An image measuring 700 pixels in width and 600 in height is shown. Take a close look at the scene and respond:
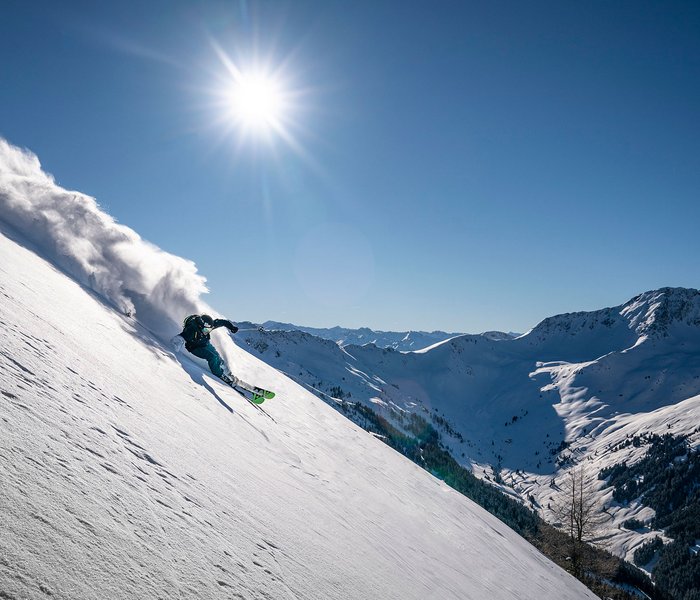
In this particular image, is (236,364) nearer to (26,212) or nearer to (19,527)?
(26,212)

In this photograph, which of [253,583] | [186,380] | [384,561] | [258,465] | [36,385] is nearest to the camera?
[253,583]

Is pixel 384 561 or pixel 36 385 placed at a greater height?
pixel 36 385

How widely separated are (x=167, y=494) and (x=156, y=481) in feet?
0.62

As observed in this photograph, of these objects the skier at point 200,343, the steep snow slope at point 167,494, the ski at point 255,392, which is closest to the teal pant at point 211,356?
the skier at point 200,343

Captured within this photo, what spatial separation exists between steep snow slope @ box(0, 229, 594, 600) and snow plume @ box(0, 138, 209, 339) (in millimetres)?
2194

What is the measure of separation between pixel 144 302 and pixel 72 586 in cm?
1296

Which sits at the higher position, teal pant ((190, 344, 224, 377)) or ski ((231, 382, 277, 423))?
teal pant ((190, 344, 224, 377))

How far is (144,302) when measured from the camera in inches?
537

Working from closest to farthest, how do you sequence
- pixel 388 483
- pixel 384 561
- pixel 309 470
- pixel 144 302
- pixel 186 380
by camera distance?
1. pixel 384 561
2. pixel 309 470
3. pixel 186 380
4. pixel 388 483
5. pixel 144 302

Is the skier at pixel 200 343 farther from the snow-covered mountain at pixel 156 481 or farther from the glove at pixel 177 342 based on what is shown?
the snow-covered mountain at pixel 156 481

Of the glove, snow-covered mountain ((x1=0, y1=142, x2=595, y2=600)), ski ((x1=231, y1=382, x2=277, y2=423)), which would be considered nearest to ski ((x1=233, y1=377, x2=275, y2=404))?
ski ((x1=231, y1=382, x2=277, y2=423))

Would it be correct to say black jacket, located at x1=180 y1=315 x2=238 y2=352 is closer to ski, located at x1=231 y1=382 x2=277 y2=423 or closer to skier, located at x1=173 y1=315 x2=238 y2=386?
skier, located at x1=173 y1=315 x2=238 y2=386

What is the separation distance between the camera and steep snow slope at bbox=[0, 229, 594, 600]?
2.45 meters

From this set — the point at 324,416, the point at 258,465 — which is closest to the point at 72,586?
the point at 258,465
